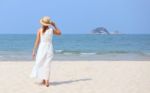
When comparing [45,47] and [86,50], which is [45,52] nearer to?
[45,47]

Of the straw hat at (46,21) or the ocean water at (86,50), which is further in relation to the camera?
the ocean water at (86,50)

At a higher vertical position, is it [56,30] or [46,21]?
[46,21]
